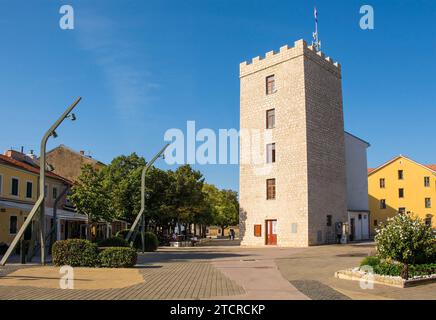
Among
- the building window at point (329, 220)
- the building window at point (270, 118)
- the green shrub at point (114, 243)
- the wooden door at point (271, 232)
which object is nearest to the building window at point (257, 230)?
the wooden door at point (271, 232)

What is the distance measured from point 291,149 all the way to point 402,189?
33.4 meters

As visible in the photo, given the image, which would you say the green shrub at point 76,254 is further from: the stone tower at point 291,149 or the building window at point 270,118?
the building window at point 270,118

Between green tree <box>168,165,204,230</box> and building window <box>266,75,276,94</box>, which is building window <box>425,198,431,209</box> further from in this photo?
green tree <box>168,165,204,230</box>

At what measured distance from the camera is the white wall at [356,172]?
1953 inches

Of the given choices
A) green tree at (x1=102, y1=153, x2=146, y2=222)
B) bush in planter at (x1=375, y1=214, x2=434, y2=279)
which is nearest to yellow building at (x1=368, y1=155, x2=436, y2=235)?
green tree at (x1=102, y1=153, x2=146, y2=222)

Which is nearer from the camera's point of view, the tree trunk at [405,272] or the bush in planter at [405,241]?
the tree trunk at [405,272]

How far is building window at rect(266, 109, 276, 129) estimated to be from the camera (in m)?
41.9

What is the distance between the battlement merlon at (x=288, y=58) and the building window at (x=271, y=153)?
802 centimetres

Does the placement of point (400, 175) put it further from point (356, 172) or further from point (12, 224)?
point (12, 224)

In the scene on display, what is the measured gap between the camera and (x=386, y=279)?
41.9 ft

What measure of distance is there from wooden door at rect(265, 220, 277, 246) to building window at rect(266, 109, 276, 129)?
9.21m

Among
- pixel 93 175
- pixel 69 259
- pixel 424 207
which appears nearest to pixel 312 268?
pixel 69 259

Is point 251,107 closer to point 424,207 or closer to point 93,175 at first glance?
point 93,175

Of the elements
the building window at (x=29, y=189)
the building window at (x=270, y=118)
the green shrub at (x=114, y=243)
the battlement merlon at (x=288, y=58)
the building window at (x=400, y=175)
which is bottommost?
the green shrub at (x=114, y=243)
